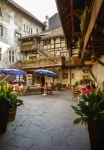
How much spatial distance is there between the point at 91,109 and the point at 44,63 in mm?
22687

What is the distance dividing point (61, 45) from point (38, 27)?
9600 mm

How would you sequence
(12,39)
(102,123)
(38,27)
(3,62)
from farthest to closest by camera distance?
(38,27), (12,39), (3,62), (102,123)

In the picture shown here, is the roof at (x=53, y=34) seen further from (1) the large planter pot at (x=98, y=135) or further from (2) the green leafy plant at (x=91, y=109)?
(1) the large planter pot at (x=98, y=135)

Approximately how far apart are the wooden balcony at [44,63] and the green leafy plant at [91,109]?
68.5ft

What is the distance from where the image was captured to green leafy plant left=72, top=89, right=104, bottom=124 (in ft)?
14.5

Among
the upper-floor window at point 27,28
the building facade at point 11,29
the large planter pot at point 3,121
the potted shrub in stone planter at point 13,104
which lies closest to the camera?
the large planter pot at point 3,121

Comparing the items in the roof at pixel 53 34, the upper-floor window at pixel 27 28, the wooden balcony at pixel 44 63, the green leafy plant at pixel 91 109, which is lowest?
the green leafy plant at pixel 91 109

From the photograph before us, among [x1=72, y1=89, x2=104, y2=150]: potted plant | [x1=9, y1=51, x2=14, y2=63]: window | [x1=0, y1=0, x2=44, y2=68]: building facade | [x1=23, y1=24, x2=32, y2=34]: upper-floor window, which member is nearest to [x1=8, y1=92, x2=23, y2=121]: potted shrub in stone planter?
[x1=72, y1=89, x2=104, y2=150]: potted plant

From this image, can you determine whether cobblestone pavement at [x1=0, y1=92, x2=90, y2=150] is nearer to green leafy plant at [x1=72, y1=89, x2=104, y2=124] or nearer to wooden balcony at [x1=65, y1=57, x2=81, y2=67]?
green leafy plant at [x1=72, y1=89, x2=104, y2=124]

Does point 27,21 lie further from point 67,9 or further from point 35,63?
point 67,9

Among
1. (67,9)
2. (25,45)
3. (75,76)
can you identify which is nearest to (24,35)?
(25,45)

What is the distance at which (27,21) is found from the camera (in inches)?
1314

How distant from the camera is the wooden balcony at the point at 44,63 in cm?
2594

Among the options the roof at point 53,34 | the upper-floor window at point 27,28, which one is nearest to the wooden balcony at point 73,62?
the roof at point 53,34
